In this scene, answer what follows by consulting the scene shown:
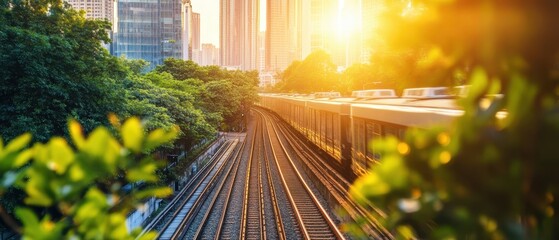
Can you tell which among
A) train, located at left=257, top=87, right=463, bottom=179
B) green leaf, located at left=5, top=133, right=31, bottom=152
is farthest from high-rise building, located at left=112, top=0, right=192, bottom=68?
green leaf, located at left=5, top=133, right=31, bottom=152

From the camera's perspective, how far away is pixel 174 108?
19.8 metres

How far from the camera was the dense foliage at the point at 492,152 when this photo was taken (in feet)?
4.41

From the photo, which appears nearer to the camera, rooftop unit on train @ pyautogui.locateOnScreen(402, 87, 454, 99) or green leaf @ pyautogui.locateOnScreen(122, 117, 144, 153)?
green leaf @ pyautogui.locateOnScreen(122, 117, 144, 153)

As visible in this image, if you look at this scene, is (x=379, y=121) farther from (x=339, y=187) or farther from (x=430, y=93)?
(x=339, y=187)

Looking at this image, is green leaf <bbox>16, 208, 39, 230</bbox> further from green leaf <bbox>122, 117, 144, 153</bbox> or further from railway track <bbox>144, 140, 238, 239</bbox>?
railway track <bbox>144, 140, 238, 239</bbox>

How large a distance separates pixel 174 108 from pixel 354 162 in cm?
1000

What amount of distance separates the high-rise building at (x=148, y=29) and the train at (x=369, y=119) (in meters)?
63.5

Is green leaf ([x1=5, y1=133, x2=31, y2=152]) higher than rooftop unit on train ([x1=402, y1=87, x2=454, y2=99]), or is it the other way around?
rooftop unit on train ([x1=402, y1=87, x2=454, y2=99])

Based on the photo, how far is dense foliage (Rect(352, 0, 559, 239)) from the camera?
1.34 m

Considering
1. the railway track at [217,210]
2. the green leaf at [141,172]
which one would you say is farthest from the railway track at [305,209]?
the green leaf at [141,172]

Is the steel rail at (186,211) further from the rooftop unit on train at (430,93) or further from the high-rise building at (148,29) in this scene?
the high-rise building at (148,29)

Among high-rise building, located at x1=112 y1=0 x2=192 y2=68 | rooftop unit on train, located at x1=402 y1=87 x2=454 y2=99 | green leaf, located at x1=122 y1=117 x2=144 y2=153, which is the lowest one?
green leaf, located at x1=122 y1=117 x2=144 y2=153

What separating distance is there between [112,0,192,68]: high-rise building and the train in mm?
63496

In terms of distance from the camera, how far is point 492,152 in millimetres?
1360
